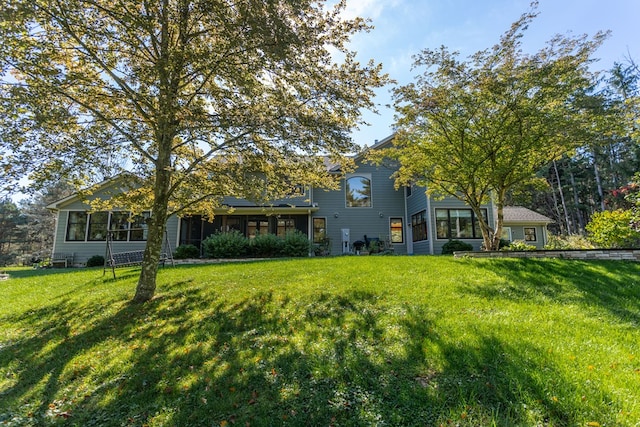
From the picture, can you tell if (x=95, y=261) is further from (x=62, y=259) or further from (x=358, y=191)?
(x=358, y=191)

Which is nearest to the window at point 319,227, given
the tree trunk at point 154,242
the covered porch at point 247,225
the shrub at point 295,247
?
the covered porch at point 247,225

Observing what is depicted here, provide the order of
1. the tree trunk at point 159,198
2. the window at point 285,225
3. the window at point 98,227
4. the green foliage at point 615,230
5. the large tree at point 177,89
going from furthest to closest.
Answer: the window at point 285,225
the window at point 98,227
the green foliage at point 615,230
the tree trunk at point 159,198
the large tree at point 177,89

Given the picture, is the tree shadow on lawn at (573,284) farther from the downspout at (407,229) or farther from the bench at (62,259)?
the bench at (62,259)

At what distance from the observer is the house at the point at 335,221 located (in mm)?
16062

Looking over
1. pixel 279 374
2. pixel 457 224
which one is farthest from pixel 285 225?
pixel 279 374

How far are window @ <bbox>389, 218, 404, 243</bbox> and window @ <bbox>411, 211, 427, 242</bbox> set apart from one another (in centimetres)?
67

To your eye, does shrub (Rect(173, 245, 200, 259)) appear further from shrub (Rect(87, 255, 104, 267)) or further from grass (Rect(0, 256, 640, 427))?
grass (Rect(0, 256, 640, 427))

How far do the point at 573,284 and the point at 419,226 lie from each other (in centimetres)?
1124

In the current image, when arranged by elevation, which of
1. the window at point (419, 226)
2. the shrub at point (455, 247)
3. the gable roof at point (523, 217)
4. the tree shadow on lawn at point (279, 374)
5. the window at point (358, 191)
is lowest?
the tree shadow on lawn at point (279, 374)

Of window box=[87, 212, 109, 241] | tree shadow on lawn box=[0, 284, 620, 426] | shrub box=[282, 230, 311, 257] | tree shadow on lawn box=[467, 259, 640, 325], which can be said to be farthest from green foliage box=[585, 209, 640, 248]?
window box=[87, 212, 109, 241]

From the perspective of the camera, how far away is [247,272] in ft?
28.0

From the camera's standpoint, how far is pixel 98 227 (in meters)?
17.0

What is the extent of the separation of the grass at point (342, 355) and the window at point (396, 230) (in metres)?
11.5

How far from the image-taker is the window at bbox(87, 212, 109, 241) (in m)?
17.0
